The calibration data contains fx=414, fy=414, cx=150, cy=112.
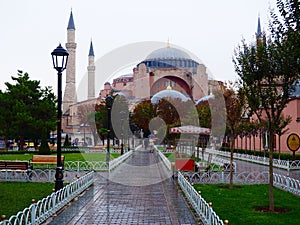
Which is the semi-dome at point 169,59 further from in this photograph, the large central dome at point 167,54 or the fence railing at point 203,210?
the fence railing at point 203,210

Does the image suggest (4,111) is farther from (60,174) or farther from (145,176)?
(60,174)

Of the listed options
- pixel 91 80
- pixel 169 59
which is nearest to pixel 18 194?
pixel 91 80

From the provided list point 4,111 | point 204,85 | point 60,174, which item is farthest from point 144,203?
point 204,85

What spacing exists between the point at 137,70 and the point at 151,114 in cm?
3437

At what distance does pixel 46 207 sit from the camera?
8.95 meters

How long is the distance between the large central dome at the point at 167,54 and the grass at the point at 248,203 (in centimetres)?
7058

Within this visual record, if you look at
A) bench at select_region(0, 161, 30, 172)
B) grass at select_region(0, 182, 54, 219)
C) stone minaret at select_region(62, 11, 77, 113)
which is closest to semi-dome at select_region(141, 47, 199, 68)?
stone minaret at select_region(62, 11, 77, 113)

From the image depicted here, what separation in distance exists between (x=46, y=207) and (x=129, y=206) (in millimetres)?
2562

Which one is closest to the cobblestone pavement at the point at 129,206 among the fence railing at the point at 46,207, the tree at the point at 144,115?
the fence railing at the point at 46,207

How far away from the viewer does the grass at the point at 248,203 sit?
28.9 feet

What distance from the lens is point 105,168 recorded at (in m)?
20.5

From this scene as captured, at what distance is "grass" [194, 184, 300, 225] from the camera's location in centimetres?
881

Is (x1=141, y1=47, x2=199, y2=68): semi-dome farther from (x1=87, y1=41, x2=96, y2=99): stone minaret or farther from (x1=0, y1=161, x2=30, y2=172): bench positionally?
(x1=0, y1=161, x2=30, y2=172): bench

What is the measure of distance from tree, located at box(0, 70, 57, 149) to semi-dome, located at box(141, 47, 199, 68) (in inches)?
1713
